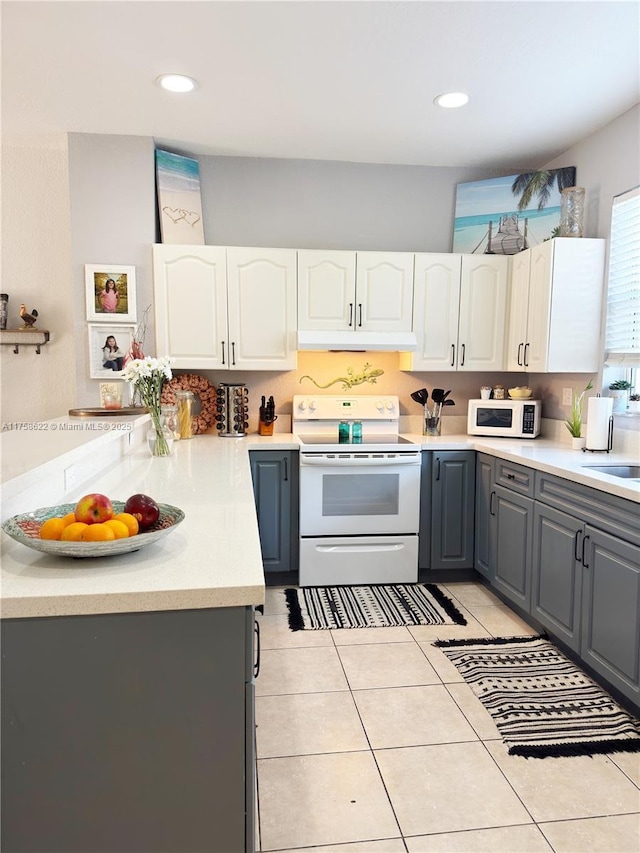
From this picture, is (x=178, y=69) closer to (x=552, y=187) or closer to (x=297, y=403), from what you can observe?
(x=297, y=403)

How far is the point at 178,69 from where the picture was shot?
2.62 meters

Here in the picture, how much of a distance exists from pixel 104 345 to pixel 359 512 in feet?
6.29

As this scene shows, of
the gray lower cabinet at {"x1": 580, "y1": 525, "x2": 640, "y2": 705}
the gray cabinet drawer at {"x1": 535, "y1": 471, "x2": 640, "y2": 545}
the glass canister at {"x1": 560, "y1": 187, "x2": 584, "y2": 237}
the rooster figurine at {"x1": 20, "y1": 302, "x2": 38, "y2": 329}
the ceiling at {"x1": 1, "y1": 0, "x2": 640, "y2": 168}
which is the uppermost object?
the ceiling at {"x1": 1, "y1": 0, "x2": 640, "y2": 168}

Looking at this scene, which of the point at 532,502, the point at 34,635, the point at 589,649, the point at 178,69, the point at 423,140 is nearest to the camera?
the point at 34,635

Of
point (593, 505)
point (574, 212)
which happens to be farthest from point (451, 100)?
point (593, 505)

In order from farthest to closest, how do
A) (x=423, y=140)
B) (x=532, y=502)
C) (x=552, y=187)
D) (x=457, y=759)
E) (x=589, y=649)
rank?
(x=552, y=187) → (x=423, y=140) → (x=532, y=502) → (x=589, y=649) → (x=457, y=759)

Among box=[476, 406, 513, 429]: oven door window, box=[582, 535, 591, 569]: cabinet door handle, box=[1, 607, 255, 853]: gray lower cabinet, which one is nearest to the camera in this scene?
box=[1, 607, 255, 853]: gray lower cabinet

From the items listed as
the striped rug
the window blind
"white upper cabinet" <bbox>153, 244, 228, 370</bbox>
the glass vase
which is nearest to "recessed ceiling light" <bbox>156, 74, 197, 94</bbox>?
"white upper cabinet" <bbox>153, 244, 228, 370</bbox>

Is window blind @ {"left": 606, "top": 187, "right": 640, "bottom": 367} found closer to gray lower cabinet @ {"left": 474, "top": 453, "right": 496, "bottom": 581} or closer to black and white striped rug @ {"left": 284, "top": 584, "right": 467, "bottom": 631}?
gray lower cabinet @ {"left": 474, "top": 453, "right": 496, "bottom": 581}

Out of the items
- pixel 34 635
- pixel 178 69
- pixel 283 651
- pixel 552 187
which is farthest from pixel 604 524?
pixel 178 69

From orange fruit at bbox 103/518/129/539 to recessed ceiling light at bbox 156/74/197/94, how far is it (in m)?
2.31

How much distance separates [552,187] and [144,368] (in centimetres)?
286

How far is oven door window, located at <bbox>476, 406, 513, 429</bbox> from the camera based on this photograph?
12.3 feet

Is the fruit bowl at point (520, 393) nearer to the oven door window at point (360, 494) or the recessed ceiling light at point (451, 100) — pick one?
the oven door window at point (360, 494)
